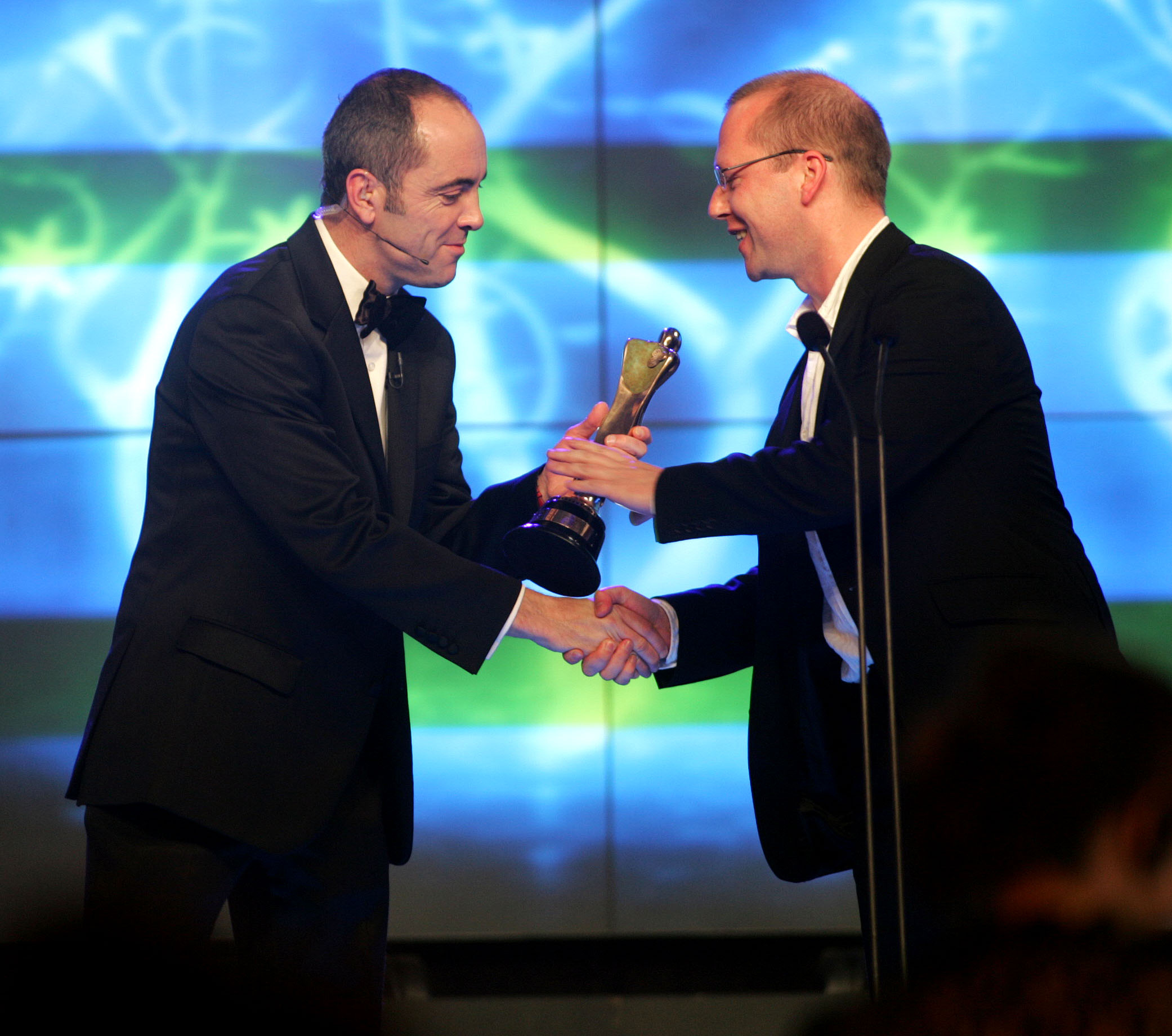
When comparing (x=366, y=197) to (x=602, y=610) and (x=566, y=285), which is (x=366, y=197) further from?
(x=566, y=285)

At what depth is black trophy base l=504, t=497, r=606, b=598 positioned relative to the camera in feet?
7.82

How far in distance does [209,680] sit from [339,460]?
416 millimetres

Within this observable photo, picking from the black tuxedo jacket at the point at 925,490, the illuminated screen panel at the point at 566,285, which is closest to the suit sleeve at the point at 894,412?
the black tuxedo jacket at the point at 925,490

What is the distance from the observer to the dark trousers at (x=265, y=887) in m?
2.02

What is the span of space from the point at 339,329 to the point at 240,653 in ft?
1.90

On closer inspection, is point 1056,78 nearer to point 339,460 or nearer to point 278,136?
point 278,136

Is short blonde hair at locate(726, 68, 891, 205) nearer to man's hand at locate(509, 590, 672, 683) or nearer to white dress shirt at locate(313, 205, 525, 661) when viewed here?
white dress shirt at locate(313, 205, 525, 661)

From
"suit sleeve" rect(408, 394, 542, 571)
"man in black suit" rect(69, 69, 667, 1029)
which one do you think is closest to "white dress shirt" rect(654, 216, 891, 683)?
"man in black suit" rect(69, 69, 667, 1029)

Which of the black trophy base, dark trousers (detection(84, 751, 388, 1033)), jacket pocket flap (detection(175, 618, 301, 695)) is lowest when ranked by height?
dark trousers (detection(84, 751, 388, 1033))

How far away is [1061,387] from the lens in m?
3.90

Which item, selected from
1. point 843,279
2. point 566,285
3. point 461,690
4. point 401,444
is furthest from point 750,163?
point 461,690

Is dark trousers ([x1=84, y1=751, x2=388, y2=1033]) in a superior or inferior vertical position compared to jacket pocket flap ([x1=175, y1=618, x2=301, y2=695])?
inferior

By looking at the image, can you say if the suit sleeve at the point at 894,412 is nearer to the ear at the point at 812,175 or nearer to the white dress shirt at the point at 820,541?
the white dress shirt at the point at 820,541

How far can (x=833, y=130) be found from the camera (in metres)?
2.38
